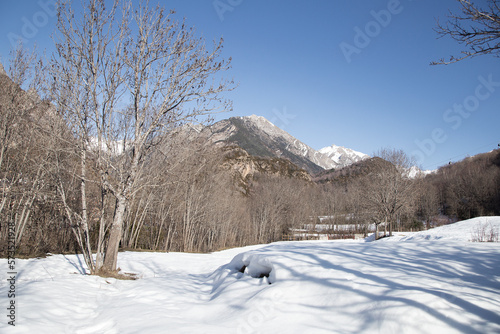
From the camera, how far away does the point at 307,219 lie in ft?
175

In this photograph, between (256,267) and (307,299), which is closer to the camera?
(307,299)

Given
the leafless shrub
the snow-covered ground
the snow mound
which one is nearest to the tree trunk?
the snow-covered ground

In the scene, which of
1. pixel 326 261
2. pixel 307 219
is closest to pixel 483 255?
pixel 326 261

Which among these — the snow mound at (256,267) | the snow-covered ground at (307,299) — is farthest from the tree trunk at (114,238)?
the snow mound at (256,267)

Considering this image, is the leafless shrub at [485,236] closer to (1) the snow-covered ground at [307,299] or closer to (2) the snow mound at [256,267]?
(1) the snow-covered ground at [307,299]

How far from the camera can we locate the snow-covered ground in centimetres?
279

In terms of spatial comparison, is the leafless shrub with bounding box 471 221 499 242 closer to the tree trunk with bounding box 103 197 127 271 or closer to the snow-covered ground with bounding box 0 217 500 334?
the snow-covered ground with bounding box 0 217 500 334

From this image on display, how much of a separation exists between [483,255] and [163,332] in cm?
549

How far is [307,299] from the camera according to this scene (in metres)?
3.67

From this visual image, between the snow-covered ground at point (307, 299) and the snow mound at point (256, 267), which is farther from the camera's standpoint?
the snow mound at point (256, 267)

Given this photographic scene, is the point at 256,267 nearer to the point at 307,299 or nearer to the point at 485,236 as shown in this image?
the point at 307,299

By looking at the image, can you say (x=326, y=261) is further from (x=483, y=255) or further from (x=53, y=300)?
(x=53, y=300)

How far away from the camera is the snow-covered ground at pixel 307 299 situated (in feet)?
9.16

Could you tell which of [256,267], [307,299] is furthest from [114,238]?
[307,299]
